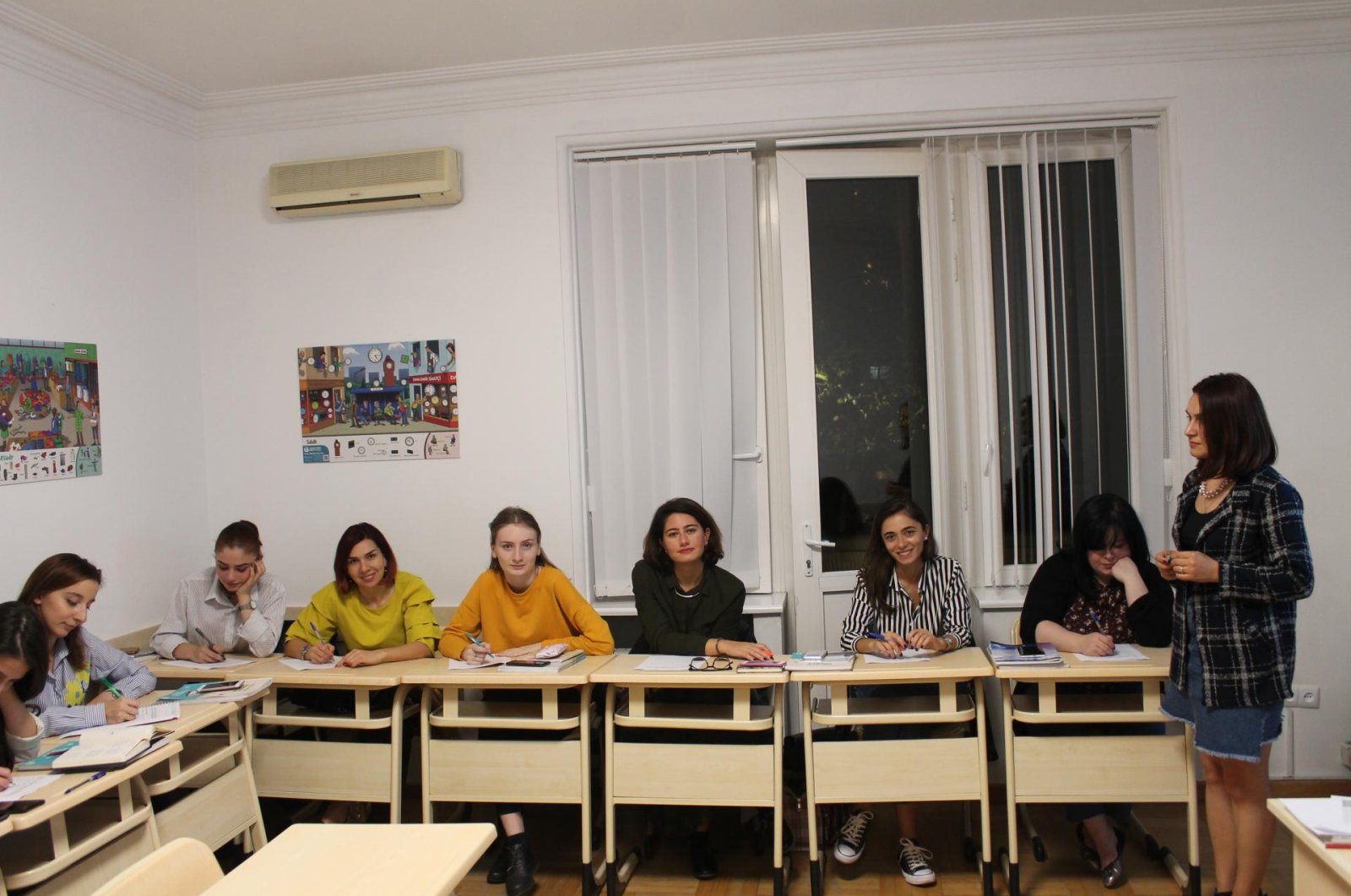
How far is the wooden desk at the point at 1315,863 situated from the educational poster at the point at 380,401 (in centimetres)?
313

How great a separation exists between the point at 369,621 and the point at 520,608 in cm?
56

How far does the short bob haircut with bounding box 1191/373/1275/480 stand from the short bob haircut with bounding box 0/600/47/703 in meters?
3.11

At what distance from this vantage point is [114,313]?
12.6 ft

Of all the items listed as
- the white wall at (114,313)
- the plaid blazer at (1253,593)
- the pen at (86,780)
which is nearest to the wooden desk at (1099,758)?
the plaid blazer at (1253,593)

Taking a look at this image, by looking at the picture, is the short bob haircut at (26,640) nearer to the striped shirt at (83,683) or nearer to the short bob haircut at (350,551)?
the striped shirt at (83,683)

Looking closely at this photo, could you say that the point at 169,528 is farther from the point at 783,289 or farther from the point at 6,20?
the point at 783,289

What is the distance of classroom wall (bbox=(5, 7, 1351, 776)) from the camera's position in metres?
3.70

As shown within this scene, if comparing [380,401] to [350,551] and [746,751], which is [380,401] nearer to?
[350,551]

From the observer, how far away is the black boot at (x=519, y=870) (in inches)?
125

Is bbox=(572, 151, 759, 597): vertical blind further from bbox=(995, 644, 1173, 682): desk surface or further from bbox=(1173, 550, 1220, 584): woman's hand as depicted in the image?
bbox=(1173, 550, 1220, 584): woman's hand

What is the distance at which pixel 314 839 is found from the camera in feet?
6.66

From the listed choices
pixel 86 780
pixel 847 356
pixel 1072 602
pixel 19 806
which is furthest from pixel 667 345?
pixel 19 806

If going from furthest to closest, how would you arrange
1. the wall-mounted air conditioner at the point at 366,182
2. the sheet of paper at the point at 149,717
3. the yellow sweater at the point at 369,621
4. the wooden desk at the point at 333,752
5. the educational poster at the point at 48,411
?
the wall-mounted air conditioner at the point at 366,182 < the yellow sweater at the point at 369,621 < the educational poster at the point at 48,411 < the wooden desk at the point at 333,752 < the sheet of paper at the point at 149,717

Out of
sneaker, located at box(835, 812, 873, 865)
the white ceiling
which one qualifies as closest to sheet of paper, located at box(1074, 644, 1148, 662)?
sneaker, located at box(835, 812, 873, 865)
